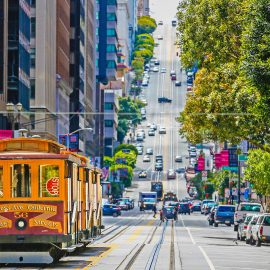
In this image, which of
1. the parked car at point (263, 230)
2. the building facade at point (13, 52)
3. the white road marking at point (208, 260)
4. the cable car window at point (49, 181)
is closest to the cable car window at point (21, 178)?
the cable car window at point (49, 181)

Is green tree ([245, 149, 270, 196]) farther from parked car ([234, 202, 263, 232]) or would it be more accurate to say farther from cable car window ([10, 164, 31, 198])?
cable car window ([10, 164, 31, 198])

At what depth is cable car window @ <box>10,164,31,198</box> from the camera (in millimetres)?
33688

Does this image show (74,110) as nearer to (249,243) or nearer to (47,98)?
(47,98)

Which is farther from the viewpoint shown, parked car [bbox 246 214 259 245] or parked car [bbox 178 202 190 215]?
parked car [bbox 178 202 190 215]

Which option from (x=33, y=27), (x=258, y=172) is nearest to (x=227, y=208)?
(x=258, y=172)

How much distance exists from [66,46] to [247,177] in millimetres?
49003

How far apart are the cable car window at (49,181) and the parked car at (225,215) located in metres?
63.0

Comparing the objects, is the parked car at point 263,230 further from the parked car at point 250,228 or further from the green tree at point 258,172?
the green tree at point 258,172

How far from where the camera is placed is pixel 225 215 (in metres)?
97.1

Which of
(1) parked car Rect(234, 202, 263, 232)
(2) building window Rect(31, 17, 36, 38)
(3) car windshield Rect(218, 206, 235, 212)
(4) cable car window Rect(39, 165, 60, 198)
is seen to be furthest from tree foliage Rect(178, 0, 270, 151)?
(2) building window Rect(31, 17, 36, 38)

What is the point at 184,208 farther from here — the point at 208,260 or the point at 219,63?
the point at 208,260

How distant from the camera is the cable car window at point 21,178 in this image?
111 ft

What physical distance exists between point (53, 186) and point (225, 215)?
64.2 meters

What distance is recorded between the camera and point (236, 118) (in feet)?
202
